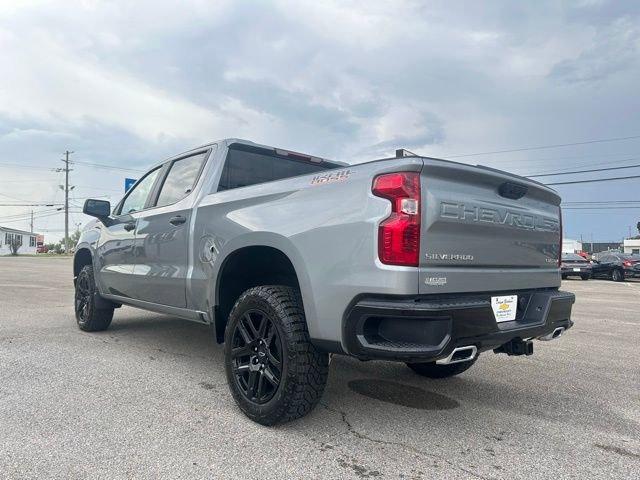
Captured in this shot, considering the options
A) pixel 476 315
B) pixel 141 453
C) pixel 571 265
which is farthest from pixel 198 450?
pixel 571 265

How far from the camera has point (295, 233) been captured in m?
3.04

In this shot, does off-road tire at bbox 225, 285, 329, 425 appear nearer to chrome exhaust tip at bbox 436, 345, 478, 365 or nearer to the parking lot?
the parking lot

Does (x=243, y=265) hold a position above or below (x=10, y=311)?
above

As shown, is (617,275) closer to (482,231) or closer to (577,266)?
(577,266)

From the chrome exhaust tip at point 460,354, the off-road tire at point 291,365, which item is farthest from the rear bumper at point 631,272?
the off-road tire at point 291,365

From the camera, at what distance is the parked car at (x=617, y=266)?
73.5 feet

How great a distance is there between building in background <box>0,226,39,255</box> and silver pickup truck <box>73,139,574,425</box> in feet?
250

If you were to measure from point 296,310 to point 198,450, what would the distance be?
0.96 meters

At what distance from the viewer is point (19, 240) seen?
75062mm

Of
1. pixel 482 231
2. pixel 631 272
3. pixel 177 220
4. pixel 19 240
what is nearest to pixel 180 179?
pixel 177 220

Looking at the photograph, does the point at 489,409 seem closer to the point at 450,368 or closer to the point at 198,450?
the point at 450,368

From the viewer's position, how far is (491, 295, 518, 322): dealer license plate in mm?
2955

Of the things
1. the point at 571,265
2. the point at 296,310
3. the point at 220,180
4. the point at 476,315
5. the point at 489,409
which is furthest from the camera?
the point at 571,265

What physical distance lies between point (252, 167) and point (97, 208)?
2226 millimetres
